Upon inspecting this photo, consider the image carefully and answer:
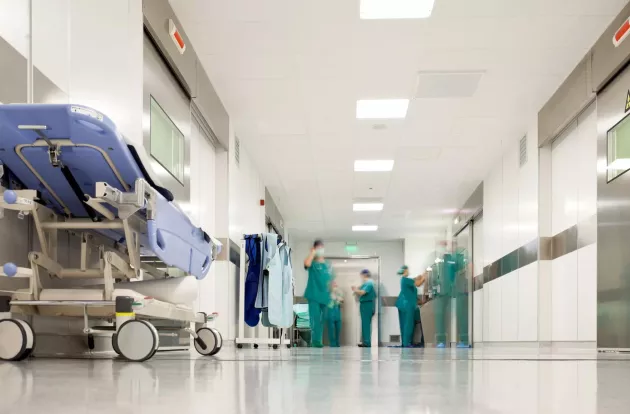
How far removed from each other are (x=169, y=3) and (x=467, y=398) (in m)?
4.08

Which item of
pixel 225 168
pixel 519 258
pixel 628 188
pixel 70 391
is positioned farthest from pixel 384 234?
pixel 70 391

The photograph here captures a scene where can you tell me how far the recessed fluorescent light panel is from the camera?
4.64 m

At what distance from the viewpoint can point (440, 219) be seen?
14008mm

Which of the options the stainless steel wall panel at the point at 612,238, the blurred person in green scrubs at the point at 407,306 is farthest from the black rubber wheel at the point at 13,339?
the blurred person in green scrubs at the point at 407,306

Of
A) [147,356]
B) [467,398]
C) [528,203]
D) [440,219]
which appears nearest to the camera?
[467,398]

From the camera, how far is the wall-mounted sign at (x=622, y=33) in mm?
4570

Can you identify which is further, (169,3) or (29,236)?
(169,3)

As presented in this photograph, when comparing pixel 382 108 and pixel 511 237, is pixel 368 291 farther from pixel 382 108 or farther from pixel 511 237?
pixel 382 108

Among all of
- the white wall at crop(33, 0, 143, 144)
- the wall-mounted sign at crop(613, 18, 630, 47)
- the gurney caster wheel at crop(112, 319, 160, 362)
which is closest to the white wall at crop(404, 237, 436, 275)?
the wall-mounted sign at crop(613, 18, 630, 47)

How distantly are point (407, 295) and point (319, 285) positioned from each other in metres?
2.03

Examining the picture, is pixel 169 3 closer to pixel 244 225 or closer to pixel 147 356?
pixel 147 356

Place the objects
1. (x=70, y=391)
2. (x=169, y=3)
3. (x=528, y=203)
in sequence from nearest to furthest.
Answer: (x=70, y=391) < (x=169, y=3) < (x=528, y=203)

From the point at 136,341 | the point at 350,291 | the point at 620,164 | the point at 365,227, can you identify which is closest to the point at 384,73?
the point at 620,164

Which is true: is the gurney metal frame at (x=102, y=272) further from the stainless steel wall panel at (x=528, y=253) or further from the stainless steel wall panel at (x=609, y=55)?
the stainless steel wall panel at (x=528, y=253)
